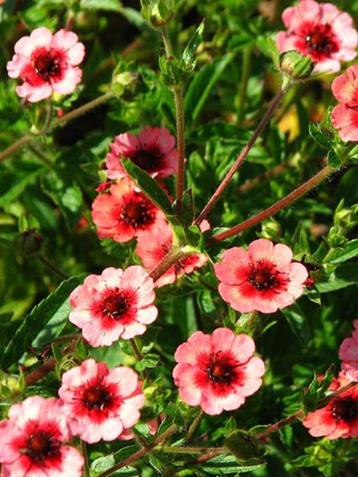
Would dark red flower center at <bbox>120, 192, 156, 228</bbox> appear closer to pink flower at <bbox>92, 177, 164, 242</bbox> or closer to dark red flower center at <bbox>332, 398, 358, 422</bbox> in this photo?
pink flower at <bbox>92, 177, 164, 242</bbox>

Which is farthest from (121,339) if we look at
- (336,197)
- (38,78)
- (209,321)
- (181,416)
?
(336,197)

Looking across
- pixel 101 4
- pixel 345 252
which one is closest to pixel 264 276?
pixel 345 252

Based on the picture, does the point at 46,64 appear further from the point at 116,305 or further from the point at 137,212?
the point at 116,305

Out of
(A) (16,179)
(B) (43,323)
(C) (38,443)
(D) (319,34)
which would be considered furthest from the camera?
(A) (16,179)

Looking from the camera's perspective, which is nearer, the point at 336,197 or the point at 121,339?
the point at 121,339

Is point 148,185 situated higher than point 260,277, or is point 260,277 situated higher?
point 148,185

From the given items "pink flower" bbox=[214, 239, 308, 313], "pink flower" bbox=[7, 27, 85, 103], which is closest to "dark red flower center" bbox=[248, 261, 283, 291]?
"pink flower" bbox=[214, 239, 308, 313]

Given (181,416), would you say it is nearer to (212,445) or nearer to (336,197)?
(212,445)
